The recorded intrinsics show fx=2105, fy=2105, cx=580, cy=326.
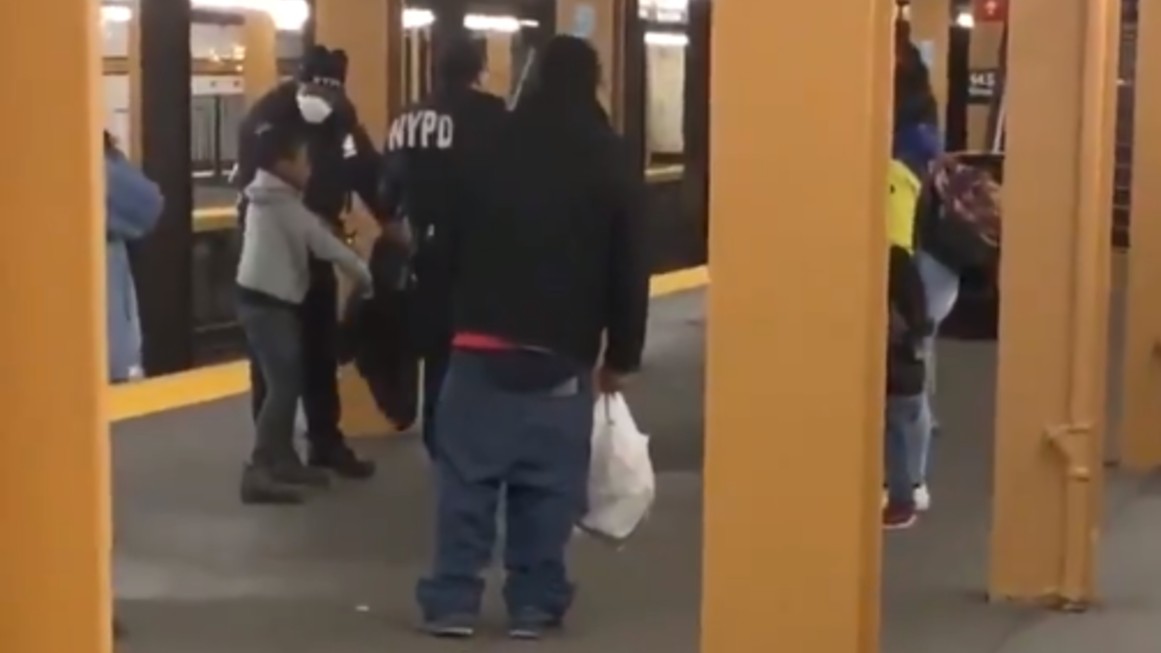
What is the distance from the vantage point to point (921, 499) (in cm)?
776

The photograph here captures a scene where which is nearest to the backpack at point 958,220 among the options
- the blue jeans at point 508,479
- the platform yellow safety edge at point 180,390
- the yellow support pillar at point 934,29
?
the blue jeans at point 508,479

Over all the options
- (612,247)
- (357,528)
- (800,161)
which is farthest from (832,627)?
(357,528)

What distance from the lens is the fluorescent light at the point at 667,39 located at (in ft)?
58.4

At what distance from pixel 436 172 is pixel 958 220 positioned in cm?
270

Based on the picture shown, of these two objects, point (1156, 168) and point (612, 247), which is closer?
point (612, 247)

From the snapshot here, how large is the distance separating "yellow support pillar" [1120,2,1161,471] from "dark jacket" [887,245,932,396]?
7.49ft

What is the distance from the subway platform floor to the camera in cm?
595

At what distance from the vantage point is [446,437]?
5.73 m

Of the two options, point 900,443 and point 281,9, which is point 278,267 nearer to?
point 900,443

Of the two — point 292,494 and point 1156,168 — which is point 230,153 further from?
point 1156,168

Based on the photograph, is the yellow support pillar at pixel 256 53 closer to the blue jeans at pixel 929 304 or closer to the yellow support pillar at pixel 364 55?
the yellow support pillar at pixel 364 55

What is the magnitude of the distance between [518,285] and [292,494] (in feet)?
8.27

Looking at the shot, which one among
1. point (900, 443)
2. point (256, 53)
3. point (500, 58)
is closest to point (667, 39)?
point (500, 58)

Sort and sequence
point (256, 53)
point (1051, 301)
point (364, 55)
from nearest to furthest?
1. point (1051, 301)
2. point (364, 55)
3. point (256, 53)
